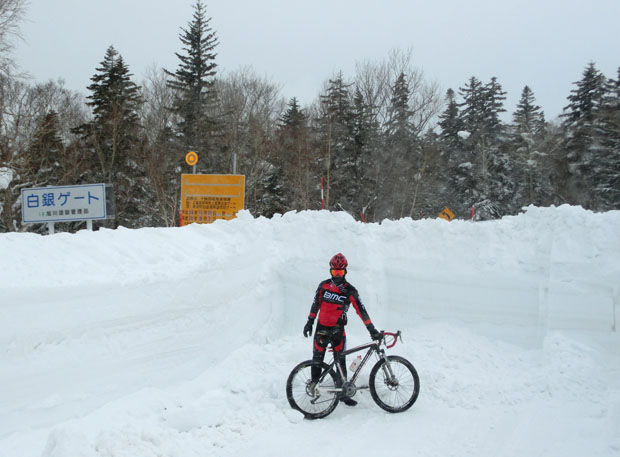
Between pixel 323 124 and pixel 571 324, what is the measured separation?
25.6 metres

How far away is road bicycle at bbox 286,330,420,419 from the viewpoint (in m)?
5.37


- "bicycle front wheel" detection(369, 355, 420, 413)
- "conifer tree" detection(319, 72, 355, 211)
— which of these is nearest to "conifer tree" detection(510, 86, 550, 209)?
"conifer tree" detection(319, 72, 355, 211)

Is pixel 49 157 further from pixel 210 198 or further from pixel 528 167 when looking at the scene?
pixel 528 167

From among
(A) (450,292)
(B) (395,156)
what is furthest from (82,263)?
(B) (395,156)

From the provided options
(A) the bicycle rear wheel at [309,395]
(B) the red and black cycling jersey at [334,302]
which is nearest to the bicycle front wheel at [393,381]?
(A) the bicycle rear wheel at [309,395]

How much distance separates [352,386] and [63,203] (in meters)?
5.54

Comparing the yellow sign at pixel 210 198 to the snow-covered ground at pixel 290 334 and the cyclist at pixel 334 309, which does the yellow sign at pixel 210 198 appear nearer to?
the snow-covered ground at pixel 290 334

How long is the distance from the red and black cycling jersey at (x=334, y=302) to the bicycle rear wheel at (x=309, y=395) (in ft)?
1.93

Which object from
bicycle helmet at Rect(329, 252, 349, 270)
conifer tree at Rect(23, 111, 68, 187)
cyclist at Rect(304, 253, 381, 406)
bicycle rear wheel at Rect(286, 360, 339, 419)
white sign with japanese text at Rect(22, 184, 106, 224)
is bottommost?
Result: bicycle rear wheel at Rect(286, 360, 339, 419)

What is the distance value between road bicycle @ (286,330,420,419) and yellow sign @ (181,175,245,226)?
25.3 feet

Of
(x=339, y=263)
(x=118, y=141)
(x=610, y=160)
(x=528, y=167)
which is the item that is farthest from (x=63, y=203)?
(x=528, y=167)

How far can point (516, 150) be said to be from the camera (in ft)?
119

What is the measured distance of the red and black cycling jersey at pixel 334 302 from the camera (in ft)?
18.6

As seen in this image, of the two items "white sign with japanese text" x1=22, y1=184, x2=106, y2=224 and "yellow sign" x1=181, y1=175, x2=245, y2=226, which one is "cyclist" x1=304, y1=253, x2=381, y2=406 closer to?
"white sign with japanese text" x1=22, y1=184, x2=106, y2=224
